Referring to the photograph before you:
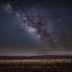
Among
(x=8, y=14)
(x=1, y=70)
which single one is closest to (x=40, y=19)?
(x=8, y=14)

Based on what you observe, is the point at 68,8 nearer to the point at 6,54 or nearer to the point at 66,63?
the point at 66,63

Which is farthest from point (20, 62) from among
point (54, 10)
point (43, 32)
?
point (54, 10)

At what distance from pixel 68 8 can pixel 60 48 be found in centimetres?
23

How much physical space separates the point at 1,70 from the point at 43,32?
0.30 m

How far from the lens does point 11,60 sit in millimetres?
1068

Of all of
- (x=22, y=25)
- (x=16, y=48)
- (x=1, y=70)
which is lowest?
(x=1, y=70)

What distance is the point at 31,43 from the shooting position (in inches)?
44.2

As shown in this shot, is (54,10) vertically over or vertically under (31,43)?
over

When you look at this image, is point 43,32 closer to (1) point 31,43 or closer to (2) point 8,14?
(1) point 31,43

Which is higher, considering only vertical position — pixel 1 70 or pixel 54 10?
pixel 54 10

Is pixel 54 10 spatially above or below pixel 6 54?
above

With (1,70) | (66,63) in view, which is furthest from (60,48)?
(1,70)

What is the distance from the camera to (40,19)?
45.4 inches

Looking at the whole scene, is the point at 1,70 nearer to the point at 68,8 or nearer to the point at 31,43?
the point at 31,43
